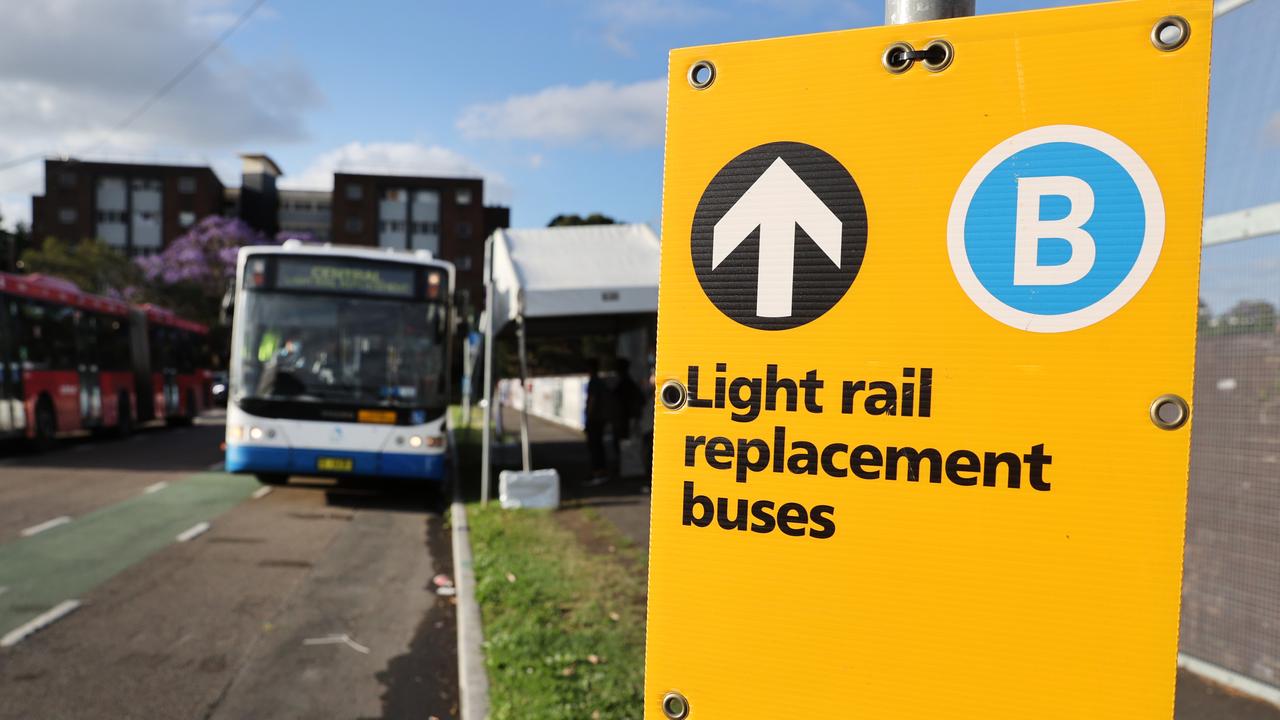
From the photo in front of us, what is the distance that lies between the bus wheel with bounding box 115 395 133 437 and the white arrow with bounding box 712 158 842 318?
23.9 metres

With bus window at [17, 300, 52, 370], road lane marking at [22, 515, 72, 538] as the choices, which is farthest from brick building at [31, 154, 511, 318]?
road lane marking at [22, 515, 72, 538]

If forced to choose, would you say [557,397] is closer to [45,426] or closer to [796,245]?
[45,426]

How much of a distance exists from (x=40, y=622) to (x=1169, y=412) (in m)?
7.10

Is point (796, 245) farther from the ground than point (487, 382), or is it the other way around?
point (796, 245)

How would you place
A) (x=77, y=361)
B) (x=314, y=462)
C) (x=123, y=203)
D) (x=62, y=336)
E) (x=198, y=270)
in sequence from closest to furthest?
(x=314, y=462), (x=62, y=336), (x=77, y=361), (x=198, y=270), (x=123, y=203)

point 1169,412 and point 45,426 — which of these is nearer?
point 1169,412

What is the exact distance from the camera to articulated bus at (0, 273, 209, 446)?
16562mm

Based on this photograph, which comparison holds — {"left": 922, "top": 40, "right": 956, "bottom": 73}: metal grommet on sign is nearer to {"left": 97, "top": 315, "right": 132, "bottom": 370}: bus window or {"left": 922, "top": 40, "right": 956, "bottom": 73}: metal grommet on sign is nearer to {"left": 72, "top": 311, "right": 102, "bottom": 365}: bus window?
{"left": 72, "top": 311, "right": 102, "bottom": 365}: bus window

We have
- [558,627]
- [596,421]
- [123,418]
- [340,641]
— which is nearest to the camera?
[558,627]

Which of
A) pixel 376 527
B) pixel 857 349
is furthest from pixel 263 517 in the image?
pixel 857 349

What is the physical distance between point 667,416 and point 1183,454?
2.67 ft

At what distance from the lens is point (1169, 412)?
1.38 m

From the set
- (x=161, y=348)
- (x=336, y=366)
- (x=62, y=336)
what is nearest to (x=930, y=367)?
(x=336, y=366)

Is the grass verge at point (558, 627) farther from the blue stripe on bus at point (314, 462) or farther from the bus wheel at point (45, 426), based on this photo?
the bus wheel at point (45, 426)
